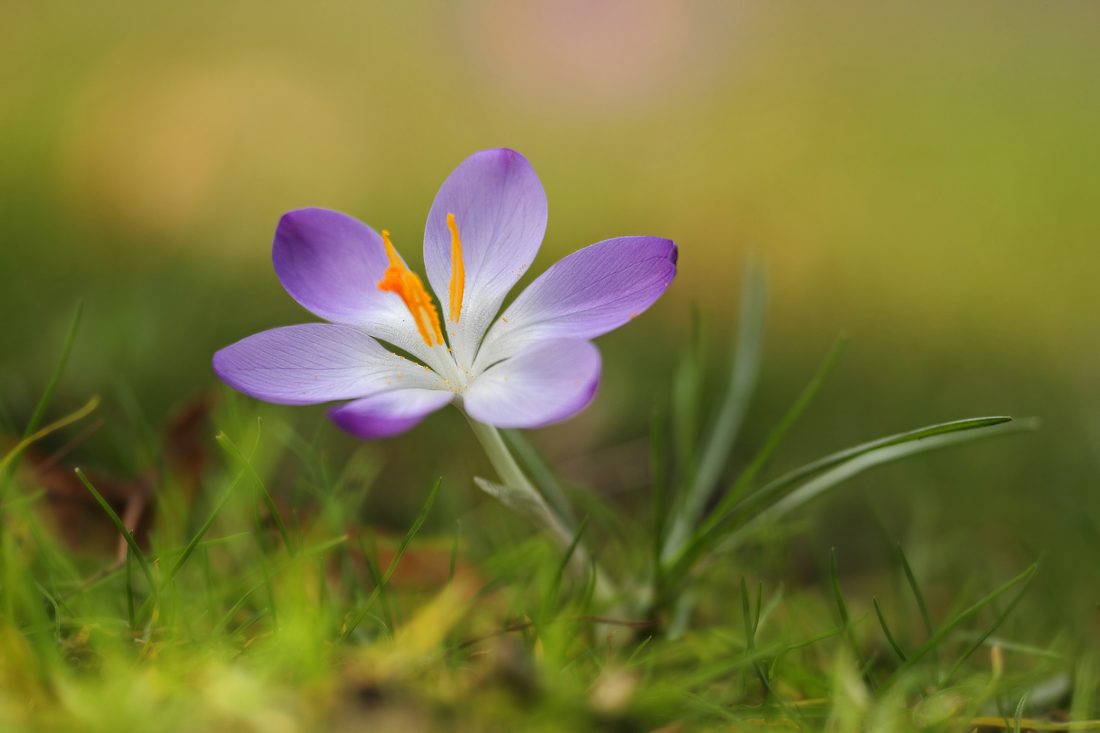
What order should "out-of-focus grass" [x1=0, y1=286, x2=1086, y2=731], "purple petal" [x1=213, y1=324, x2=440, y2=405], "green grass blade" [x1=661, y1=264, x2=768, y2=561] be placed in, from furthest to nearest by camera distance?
"green grass blade" [x1=661, y1=264, x2=768, y2=561] < "purple petal" [x1=213, y1=324, x2=440, y2=405] < "out-of-focus grass" [x1=0, y1=286, x2=1086, y2=731]

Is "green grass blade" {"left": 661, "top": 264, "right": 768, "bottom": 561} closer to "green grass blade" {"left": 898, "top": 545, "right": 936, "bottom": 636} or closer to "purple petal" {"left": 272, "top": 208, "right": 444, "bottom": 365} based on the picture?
"green grass blade" {"left": 898, "top": 545, "right": 936, "bottom": 636}

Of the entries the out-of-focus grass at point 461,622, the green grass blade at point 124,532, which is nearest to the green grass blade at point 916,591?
the out-of-focus grass at point 461,622

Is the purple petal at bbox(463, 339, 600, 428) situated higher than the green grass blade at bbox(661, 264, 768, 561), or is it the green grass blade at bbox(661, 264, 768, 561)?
the purple petal at bbox(463, 339, 600, 428)

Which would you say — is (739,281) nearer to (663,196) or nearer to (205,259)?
(663,196)

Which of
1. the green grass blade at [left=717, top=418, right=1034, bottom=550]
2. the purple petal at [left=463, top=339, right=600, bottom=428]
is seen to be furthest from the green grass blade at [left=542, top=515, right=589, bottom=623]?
the green grass blade at [left=717, top=418, right=1034, bottom=550]

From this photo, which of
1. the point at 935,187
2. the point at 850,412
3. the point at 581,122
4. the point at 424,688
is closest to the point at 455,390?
the point at 424,688

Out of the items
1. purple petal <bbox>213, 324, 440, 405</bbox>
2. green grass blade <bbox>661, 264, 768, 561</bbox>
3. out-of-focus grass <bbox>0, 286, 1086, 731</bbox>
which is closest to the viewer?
out-of-focus grass <bbox>0, 286, 1086, 731</bbox>

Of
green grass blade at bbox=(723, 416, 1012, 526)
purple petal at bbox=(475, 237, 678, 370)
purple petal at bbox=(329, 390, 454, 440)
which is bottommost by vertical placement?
green grass blade at bbox=(723, 416, 1012, 526)

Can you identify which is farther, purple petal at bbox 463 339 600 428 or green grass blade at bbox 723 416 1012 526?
green grass blade at bbox 723 416 1012 526

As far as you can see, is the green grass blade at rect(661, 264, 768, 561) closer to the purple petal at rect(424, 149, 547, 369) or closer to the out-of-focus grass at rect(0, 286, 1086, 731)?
the out-of-focus grass at rect(0, 286, 1086, 731)
